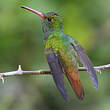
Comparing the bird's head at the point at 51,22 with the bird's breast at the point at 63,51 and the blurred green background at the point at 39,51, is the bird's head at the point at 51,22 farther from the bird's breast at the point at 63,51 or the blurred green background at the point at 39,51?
the blurred green background at the point at 39,51

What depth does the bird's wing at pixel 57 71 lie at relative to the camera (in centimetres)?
431

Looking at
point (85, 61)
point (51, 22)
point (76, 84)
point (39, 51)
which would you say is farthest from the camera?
point (39, 51)

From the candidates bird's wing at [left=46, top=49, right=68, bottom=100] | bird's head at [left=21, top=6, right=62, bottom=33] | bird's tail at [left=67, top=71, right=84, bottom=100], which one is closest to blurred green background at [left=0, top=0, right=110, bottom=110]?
bird's head at [left=21, top=6, right=62, bottom=33]

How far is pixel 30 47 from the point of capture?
6.11 metres

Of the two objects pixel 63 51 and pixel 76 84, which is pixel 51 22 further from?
pixel 76 84

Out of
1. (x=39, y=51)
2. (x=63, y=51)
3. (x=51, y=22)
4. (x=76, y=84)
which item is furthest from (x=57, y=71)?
(x=39, y=51)

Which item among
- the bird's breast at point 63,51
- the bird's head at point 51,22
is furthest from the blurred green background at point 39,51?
the bird's breast at point 63,51

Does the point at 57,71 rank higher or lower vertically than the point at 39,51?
higher

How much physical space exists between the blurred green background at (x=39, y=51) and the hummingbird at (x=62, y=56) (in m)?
0.48

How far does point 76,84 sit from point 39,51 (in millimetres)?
1812

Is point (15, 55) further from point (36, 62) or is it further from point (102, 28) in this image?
point (102, 28)

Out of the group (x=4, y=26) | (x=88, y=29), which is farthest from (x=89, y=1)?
(x=4, y=26)

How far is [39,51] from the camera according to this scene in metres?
6.20

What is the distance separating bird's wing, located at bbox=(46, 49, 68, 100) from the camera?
4.31 m
